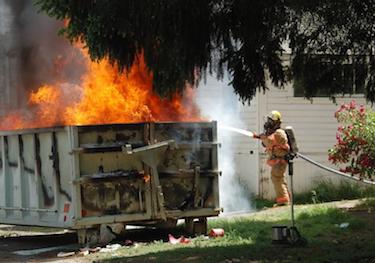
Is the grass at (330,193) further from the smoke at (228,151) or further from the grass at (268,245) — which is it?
the grass at (268,245)

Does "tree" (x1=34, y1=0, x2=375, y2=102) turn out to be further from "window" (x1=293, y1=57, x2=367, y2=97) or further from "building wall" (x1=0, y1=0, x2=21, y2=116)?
"building wall" (x1=0, y1=0, x2=21, y2=116)

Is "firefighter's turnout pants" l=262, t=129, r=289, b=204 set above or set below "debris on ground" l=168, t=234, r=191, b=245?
above

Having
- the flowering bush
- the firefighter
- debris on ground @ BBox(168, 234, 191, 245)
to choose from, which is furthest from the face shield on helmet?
debris on ground @ BBox(168, 234, 191, 245)

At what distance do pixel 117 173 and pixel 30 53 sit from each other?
6.21m

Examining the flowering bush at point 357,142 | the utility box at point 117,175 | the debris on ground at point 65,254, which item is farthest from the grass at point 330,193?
the debris on ground at point 65,254

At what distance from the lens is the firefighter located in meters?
12.6

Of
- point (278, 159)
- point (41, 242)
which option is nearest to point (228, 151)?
point (278, 159)

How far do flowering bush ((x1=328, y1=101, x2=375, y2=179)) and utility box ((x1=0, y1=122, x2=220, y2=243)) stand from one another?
2916 millimetres

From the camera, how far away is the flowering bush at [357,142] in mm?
11180

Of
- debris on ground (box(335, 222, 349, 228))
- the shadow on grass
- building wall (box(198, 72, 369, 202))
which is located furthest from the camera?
building wall (box(198, 72, 369, 202))

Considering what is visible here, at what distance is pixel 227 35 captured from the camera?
6188 mm

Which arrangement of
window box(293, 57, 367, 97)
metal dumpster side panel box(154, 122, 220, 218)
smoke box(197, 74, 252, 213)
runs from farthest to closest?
smoke box(197, 74, 252, 213) → metal dumpster side panel box(154, 122, 220, 218) → window box(293, 57, 367, 97)

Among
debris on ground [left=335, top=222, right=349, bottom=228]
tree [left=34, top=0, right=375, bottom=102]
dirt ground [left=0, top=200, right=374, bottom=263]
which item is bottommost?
dirt ground [left=0, top=200, right=374, bottom=263]

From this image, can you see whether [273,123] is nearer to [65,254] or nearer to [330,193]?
[330,193]
